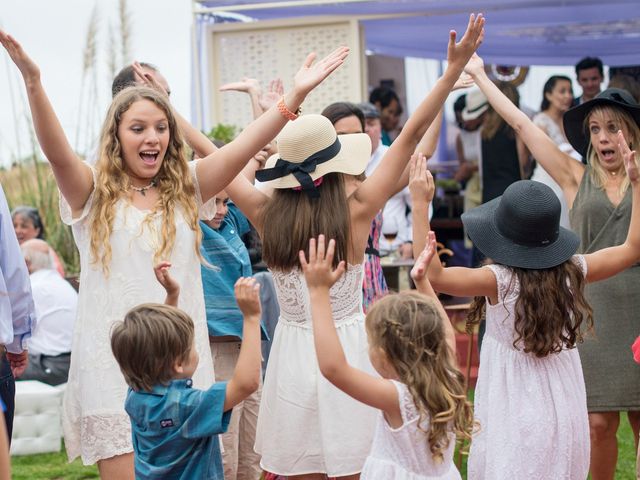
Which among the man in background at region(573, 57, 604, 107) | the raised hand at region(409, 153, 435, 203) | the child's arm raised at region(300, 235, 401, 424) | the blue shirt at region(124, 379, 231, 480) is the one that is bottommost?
the blue shirt at region(124, 379, 231, 480)

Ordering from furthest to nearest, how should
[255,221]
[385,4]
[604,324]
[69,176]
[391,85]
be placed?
[391,85], [385,4], [604,324], [255,221], [69,176]

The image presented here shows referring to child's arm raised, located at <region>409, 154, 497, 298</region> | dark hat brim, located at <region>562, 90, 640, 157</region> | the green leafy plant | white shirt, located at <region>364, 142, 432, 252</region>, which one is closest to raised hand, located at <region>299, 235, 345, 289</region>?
child's arm raised, located at <region>409, 154, 497, 298</region>

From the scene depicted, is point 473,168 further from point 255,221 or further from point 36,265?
point 255,221

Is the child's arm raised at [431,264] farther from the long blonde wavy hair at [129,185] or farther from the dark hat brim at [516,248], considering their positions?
the long blonde wavy hair at [129,185]

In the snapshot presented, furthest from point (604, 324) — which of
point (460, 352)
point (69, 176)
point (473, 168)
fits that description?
point (473, 168)

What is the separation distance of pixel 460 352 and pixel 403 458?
517 centimetres

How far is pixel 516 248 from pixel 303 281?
0.79 meters

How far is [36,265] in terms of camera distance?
23.6 feet

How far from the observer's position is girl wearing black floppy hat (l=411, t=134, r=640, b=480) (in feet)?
11.3

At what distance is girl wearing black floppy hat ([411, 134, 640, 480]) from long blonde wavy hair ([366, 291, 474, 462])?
1.53ft

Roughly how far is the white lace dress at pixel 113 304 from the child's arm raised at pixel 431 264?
837mm

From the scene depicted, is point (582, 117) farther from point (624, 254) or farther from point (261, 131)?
point (261, 131)

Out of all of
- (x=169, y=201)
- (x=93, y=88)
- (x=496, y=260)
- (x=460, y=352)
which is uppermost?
(x=93, y=88)

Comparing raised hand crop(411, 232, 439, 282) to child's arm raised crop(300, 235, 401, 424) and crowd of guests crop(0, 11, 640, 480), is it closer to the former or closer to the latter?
crowd of guests crop(0, 11, 640, 480)
